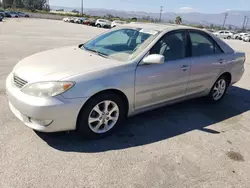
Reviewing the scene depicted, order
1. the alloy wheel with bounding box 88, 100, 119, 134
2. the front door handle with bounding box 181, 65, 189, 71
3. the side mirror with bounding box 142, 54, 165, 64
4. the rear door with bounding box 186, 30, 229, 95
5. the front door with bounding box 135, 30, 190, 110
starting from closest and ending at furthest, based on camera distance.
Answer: the alloy wheel with bounding box 88, 100, 119, 134, the side mirror with bounding box 142, 54, 165, 64, the front door with bounding box 135, 30, 190, 110, the front door handle with bounding box 181, 65, 189, 71, the rear door with bounding box 186, 30, 229, 95

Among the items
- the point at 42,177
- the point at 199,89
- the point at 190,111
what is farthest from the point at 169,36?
the point at 42,177

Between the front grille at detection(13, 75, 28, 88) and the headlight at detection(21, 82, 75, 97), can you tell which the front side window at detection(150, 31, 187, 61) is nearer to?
the headlight at detection(21, 82, 75, 97)

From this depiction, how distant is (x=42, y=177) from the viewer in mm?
2496

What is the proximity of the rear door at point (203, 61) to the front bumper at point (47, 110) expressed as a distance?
2.19 metres

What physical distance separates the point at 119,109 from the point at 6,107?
196 cm

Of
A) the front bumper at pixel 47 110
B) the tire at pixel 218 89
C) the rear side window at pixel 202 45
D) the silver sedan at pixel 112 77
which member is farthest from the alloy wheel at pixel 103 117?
the tire at pixel 218 89

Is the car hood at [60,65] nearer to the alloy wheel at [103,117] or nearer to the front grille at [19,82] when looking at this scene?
the front grille at [19,82]

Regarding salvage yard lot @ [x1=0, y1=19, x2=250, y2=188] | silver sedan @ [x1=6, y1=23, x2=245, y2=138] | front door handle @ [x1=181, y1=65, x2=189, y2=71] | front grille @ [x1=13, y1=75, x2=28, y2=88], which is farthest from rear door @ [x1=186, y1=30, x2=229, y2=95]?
front grille @ [x1=13, y1=75, x2=28, y2=88]

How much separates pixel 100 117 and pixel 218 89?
9.52ft

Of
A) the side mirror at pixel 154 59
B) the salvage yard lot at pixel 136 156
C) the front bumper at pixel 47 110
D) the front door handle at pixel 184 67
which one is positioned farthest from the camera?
the front door handle at pixel 184 67

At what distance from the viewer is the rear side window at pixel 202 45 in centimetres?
420

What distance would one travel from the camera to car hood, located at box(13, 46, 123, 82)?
2922mm

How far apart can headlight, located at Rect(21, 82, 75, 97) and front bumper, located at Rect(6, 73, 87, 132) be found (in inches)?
2.1

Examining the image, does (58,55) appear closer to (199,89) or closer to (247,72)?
(199,89)
